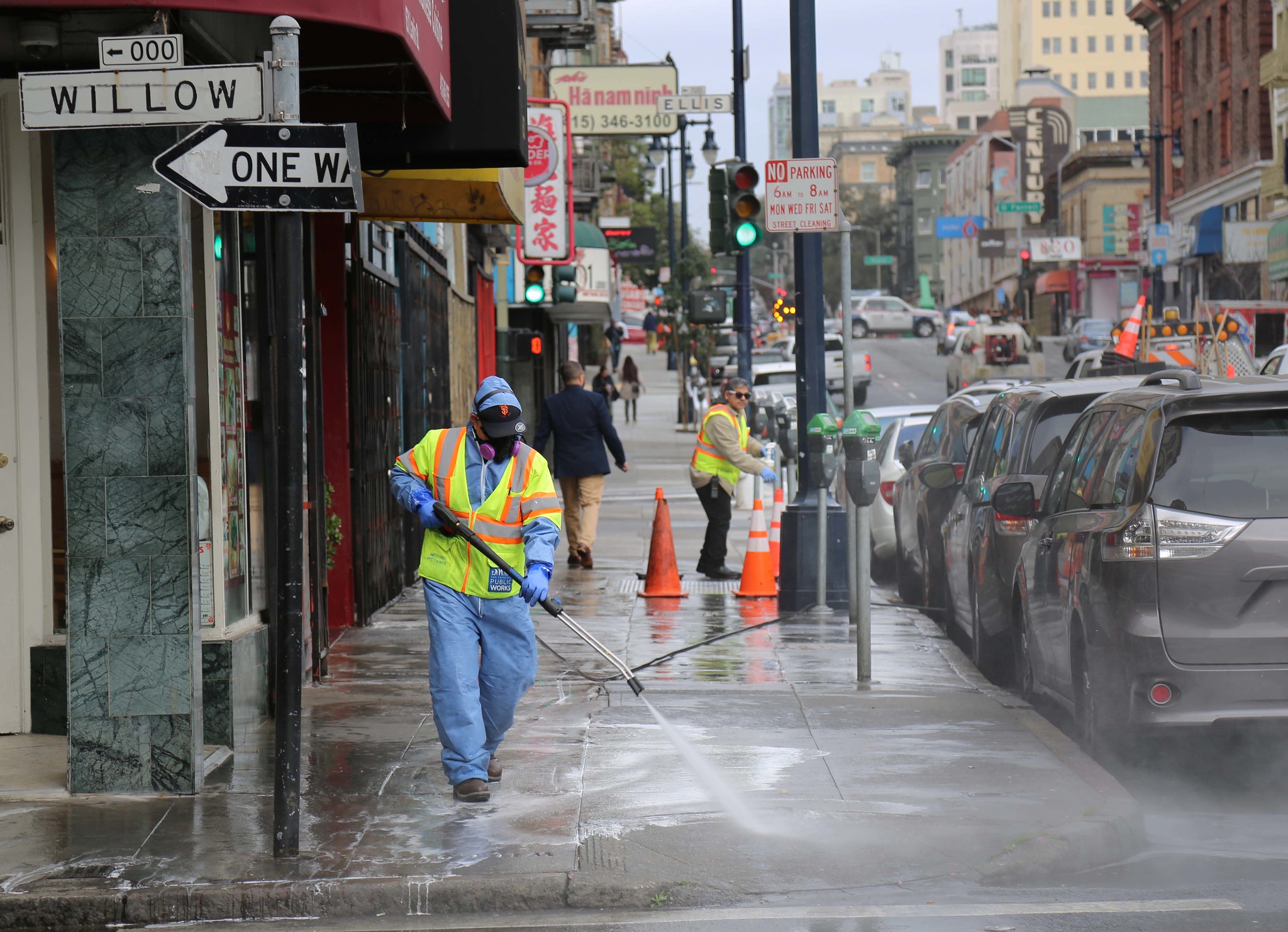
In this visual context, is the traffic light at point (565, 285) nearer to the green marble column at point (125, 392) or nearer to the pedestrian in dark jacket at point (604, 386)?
the pedestrian in dark jacket at point (604, 386)

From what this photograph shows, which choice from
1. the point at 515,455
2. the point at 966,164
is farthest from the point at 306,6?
the point at 966,164

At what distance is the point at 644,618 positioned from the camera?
1315 centimetres

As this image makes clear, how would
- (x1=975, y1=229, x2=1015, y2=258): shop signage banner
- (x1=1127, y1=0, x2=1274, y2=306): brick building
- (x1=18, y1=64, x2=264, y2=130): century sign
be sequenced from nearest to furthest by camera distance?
1. (x1=18, y1=64, x2=264, y2=130): century sign
2. (x1=1127, y1=0, x2=1274, y2=306): brick building
3. (x1=975, y1=229, x2=1015, y2=258): shop signage banner

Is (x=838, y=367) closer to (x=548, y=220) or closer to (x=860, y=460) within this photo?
(x=548, y=220)

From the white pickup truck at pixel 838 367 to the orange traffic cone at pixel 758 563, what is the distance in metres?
9.28

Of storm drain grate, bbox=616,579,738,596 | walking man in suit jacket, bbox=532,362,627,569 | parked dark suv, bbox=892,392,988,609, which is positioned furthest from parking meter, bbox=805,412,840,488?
walking man in suit jacket, bbox=532,362,627,569

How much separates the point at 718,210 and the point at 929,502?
551 centimetres

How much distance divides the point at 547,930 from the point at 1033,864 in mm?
1844

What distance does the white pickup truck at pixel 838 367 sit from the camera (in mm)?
29688

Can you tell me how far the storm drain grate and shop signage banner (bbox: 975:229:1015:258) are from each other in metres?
78.2

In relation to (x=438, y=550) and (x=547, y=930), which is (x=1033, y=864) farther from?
(x=438, y=550)

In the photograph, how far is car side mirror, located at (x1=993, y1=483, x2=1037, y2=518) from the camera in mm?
9094

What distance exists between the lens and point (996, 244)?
91688 millimetres

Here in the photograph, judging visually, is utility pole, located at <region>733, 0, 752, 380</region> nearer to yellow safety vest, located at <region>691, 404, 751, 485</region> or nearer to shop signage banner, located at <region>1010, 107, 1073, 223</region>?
yellow safety vest, located at <region>691, 404, 751, 485</region>
